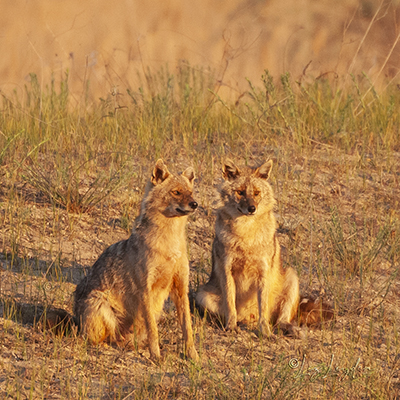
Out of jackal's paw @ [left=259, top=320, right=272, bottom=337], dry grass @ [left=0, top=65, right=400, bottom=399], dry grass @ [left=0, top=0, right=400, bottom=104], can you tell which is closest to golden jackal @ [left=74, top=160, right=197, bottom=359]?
dry grass @ [left=0, top=65, right=400, bottom=399]

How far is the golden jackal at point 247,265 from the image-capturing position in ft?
19.8

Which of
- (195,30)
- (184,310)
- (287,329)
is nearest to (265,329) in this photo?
(287,329)

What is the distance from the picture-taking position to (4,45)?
70.6ft

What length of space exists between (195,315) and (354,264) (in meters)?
2.01

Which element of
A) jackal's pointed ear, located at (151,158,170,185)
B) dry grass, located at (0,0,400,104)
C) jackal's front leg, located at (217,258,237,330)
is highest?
dry grass, located at (0,0,400,104)

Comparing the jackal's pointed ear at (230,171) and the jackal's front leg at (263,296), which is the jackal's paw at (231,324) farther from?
the jackal's pointed ear at (230,171)

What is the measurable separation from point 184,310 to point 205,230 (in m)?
2.33

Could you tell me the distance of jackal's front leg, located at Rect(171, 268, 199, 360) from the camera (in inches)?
206

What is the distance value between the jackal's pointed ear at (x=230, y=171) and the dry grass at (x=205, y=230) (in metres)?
1.06

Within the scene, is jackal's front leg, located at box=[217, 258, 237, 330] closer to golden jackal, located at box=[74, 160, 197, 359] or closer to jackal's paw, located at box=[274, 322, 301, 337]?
jackal's paw, located at box=[274, 322, 301, 337]

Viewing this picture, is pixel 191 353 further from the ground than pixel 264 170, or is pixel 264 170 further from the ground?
pixel 264 170

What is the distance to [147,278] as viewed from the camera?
5.24 m
